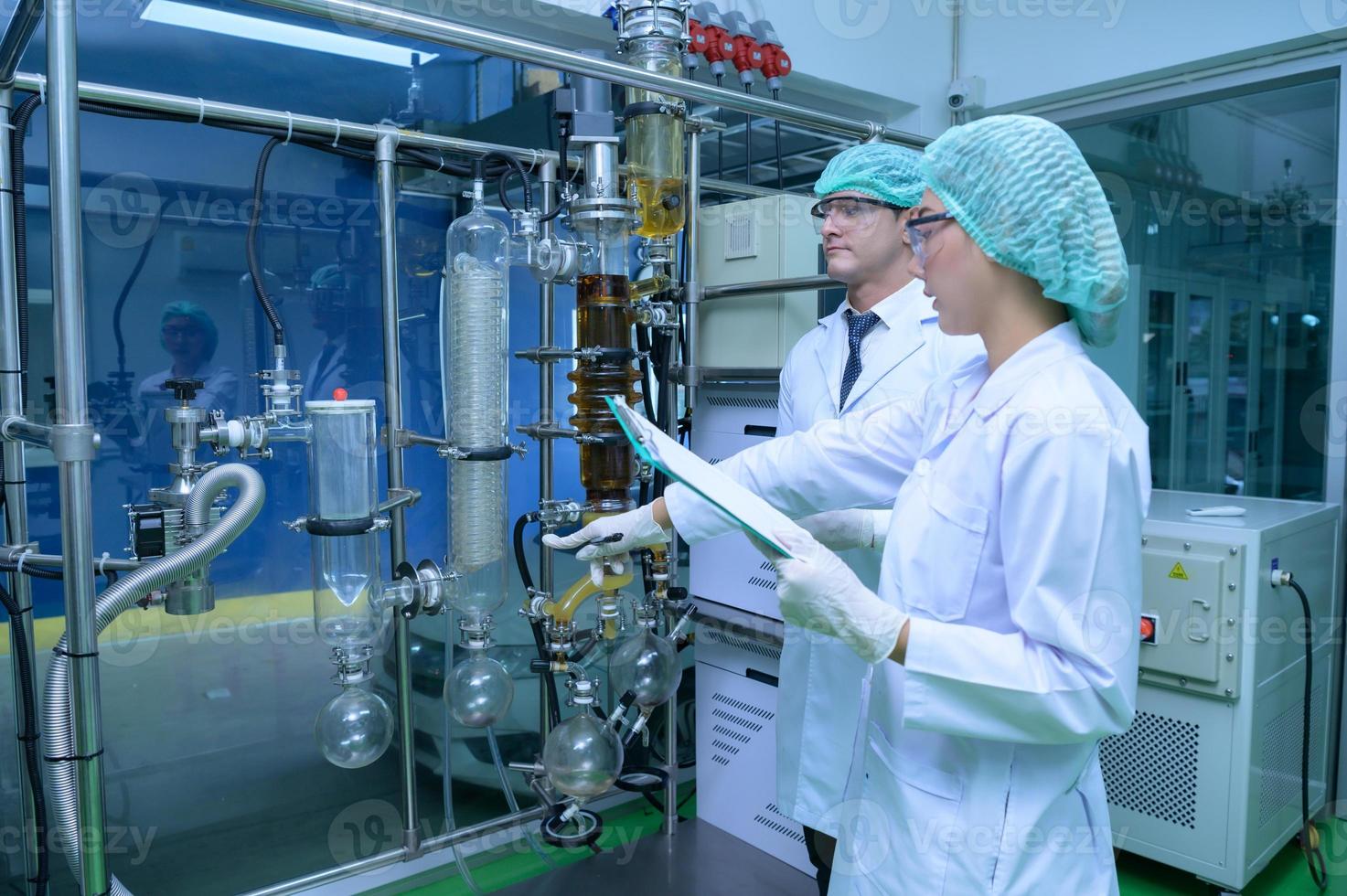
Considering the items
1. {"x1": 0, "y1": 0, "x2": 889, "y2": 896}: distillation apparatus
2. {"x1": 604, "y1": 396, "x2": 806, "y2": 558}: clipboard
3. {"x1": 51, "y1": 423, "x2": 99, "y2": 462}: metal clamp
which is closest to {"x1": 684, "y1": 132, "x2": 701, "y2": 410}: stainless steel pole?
{"x1": 0, "y1": 0, "x2": 889, "y2": 896}: distillation apparatus

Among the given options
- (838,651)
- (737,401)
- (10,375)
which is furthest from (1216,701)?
(10,375)

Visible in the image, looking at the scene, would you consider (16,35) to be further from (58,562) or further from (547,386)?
(547,386)

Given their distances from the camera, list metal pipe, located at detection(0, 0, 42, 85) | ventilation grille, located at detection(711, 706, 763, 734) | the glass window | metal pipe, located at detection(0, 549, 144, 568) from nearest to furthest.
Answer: metal pipe, located at detection(0, 0, 42, 85) → metal pipe, located at detection(0, 549, 144, 568) → ventilation grille, located at detection(711, 706, 763, 734) → the glass window

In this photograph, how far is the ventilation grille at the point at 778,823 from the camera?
2.28 meters

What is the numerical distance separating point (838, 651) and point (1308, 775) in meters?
1.44

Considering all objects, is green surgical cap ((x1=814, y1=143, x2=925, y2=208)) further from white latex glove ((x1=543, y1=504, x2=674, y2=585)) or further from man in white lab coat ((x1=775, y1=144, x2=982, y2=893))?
white latex glove ((x1=543, y1=504, x2=674, y2=585))

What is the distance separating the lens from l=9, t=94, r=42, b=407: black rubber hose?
1563 millimetres

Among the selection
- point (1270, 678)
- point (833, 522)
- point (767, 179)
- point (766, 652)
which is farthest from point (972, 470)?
point (767, 179)

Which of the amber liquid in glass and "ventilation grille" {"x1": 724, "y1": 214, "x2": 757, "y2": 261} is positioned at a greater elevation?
"ventilation grille" {"x1": 724, "y1": 214, "x2": 757, "y2": 261}

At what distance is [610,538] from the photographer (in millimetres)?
1535

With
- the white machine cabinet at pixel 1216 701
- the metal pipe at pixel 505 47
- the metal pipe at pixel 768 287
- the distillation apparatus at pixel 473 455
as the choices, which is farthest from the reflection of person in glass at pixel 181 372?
the white machine cabinet at pixel 1216 701

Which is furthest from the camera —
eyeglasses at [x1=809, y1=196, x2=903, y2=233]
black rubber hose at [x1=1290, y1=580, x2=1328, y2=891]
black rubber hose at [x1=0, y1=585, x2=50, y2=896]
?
black rubber hose at [x1=1290, y1=580, x2=1328, y2=891]

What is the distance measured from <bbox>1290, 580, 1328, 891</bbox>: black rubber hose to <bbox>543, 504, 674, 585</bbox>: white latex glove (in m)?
1.65

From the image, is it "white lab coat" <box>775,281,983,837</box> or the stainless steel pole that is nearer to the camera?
"white lab coat" <box>775,281,983,837</box>
